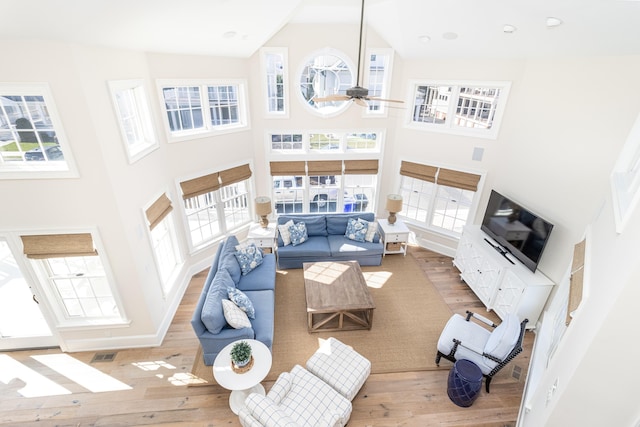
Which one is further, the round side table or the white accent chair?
the white accent chair

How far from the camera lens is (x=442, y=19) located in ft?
14.8

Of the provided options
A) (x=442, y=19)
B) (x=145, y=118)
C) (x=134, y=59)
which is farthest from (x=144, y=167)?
(x=442, y=19)

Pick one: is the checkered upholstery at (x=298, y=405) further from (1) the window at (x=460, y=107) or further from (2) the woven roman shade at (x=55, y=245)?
(1) the window at (x=460, y=107)

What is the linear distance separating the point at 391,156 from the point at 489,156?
202cm

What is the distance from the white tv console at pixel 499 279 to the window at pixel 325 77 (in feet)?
12.6

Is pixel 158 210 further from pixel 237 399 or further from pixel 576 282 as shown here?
pixel 576 282

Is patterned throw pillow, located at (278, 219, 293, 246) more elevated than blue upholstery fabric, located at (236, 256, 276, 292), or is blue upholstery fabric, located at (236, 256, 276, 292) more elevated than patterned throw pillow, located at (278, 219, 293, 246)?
patterned throw pillow, located at (278, 219, 293, 246)

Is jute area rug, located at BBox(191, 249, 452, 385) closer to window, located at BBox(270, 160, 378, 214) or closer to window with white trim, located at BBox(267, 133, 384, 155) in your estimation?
window, located at BBox(270, 160, 378, 214)

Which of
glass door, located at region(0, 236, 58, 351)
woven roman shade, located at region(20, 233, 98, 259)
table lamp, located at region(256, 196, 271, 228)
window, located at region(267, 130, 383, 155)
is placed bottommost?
glass door, located at region(0, 236, 58, 351)

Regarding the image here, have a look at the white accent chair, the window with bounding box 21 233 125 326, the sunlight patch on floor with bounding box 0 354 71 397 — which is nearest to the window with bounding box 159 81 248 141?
the window with bounding box 21 233 125 326

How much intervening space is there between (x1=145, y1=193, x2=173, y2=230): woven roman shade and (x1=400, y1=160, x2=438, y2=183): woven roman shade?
15.8ft

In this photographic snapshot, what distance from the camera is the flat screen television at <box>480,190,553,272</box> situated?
477 cm

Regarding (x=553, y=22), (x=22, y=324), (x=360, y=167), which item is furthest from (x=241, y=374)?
(x=553, y=22)

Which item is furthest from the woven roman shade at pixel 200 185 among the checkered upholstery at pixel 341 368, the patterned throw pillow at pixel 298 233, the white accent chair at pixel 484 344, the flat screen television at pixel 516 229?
the flat screen television at pixel 516 229
